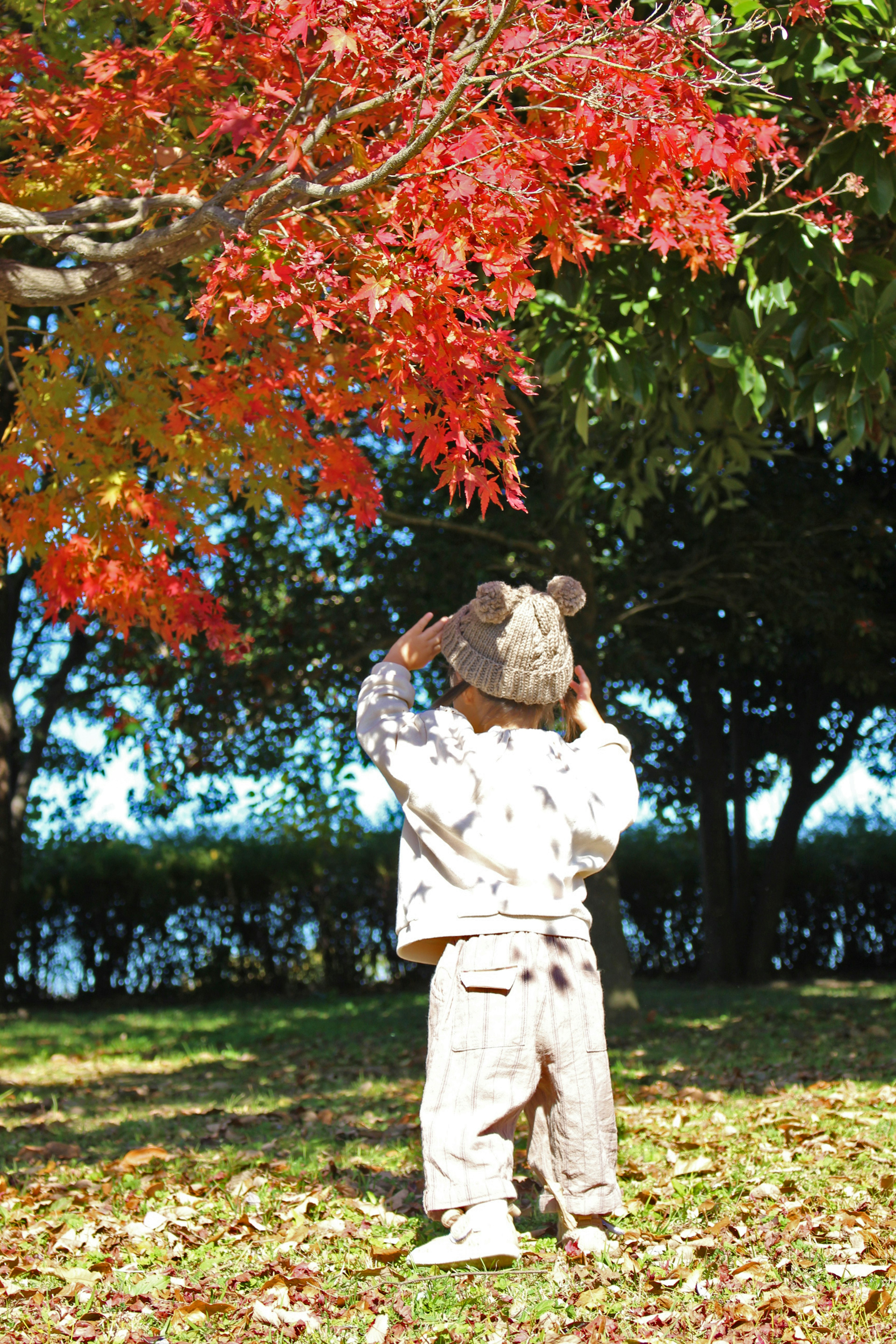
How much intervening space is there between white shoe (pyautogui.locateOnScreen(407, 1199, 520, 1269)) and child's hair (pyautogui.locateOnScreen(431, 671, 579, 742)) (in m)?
1.20

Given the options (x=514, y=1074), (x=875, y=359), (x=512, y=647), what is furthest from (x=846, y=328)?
(x=514, y=1074)

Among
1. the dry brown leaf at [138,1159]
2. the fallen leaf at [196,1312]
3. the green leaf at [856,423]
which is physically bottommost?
the dry brown leaf at [138,1159]

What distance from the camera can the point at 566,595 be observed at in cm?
323

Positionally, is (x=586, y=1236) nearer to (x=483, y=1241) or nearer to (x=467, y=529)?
(x=483, y=1241)

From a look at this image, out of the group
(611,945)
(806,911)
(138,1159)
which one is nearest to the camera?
(138,1159)

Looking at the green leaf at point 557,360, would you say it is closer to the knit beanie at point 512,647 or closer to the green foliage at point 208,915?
the knit beanie at point 512,647

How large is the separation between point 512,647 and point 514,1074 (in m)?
1.08

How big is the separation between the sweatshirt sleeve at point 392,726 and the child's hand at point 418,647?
0.14 ft

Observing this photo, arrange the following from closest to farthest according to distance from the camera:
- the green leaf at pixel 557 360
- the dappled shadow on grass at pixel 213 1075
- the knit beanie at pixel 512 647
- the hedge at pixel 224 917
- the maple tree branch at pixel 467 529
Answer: the knit beanie at pixel 512 647 < the green leaf at pixel 557 360 < the dappled shadow on grass at pixel 213 1075 < the maple tree branch at pixel 467 529 < the hedge at pixel 224 917

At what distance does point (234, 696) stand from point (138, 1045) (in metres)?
2.90

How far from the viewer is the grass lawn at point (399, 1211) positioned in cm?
274

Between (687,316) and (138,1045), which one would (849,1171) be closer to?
(687,316)

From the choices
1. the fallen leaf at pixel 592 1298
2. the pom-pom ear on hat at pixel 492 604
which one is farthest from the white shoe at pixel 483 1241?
the pom-pom ear on hat at pixel 492 604

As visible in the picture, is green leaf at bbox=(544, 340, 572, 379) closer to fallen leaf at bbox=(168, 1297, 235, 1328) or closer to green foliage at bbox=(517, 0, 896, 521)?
green foliage at bbox=(517, 0, 896, 521)
